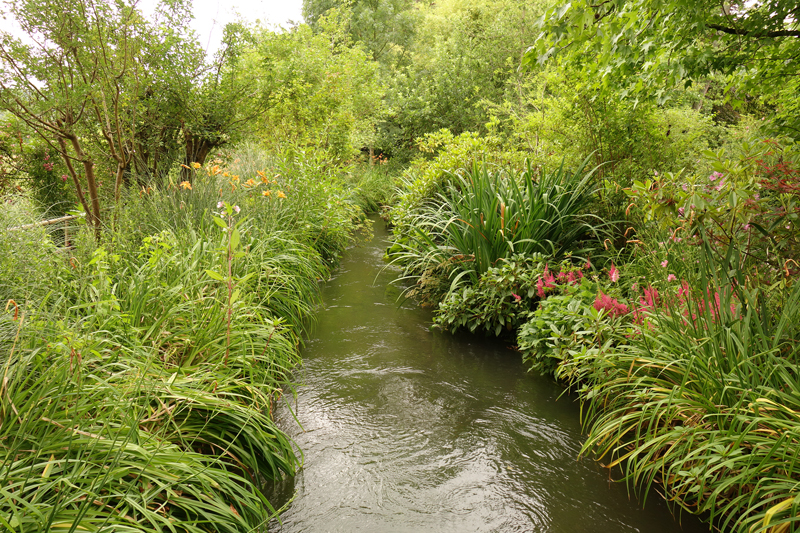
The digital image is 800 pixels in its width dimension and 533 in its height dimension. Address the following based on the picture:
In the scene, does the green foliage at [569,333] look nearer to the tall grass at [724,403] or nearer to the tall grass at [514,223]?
the tall grass at [724,403]

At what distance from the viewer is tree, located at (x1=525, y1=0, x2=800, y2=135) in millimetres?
2766

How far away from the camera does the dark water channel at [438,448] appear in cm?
235

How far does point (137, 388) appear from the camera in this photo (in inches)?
75.2

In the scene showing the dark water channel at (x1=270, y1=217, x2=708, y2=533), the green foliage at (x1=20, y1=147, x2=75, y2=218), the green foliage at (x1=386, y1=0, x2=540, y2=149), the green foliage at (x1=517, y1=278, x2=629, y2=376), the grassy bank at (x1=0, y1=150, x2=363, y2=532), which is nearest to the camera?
the grassy bank at (x1=0, y1=150, x2=363, y2=532)

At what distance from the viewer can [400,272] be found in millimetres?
7168

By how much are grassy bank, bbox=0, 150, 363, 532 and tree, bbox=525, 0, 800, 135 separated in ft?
7.99

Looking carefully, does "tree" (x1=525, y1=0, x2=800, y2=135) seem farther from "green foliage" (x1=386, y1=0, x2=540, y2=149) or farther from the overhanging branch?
"green foliage" (x1=386, y1=0, x2=540, y2=149)

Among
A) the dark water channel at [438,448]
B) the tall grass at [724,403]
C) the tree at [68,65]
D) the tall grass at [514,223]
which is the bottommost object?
the dark water channel at [438,448]

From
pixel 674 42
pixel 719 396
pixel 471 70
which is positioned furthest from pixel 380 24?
pixel 719 396

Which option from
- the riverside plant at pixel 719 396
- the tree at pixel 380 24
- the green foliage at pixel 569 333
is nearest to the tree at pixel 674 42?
the riverside plant at pixel 719 396

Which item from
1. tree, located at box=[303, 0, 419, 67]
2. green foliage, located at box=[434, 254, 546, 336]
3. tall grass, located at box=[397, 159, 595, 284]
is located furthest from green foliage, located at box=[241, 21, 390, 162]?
tree, located at box=[303, 0, 419, 67]

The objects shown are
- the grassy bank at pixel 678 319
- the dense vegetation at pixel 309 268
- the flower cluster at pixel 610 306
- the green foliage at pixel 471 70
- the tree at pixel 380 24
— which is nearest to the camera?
the dense vegetation at pixel 309 268

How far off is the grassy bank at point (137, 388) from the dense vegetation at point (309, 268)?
0.02 m

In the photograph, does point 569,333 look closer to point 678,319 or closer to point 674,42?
point 678,319
